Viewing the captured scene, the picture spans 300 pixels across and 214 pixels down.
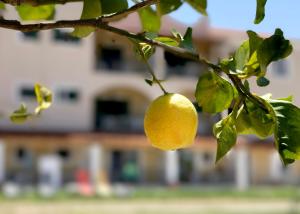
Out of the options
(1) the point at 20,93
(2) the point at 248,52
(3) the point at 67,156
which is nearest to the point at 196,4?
(2) the point at 248,52

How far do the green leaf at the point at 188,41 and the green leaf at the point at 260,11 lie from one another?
63 mm

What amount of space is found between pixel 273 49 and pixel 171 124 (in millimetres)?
128

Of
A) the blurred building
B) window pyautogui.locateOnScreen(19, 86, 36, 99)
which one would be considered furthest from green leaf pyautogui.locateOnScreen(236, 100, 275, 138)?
window pyautogui.locateOnScreen(19, 86, 36, 99)

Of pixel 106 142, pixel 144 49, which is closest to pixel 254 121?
pixel 144 49

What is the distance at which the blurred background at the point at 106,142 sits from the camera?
63.5ft

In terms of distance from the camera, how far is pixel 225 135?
2.16ft

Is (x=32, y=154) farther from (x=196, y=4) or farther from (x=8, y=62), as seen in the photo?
(x=196, y=4)

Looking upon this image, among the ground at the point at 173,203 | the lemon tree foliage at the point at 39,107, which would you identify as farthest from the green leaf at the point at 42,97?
the ground at the point at 173,203

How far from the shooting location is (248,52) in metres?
0.65

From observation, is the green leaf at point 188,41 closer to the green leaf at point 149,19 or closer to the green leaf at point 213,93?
the green leaf at point 213,93

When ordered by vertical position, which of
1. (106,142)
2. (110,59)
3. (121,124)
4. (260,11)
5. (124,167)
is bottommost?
(124,167)

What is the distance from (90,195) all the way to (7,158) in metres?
4.97

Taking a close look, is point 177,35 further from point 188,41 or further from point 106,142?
point 106,142

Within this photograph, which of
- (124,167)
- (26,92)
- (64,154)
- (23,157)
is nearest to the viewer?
(26,92)
